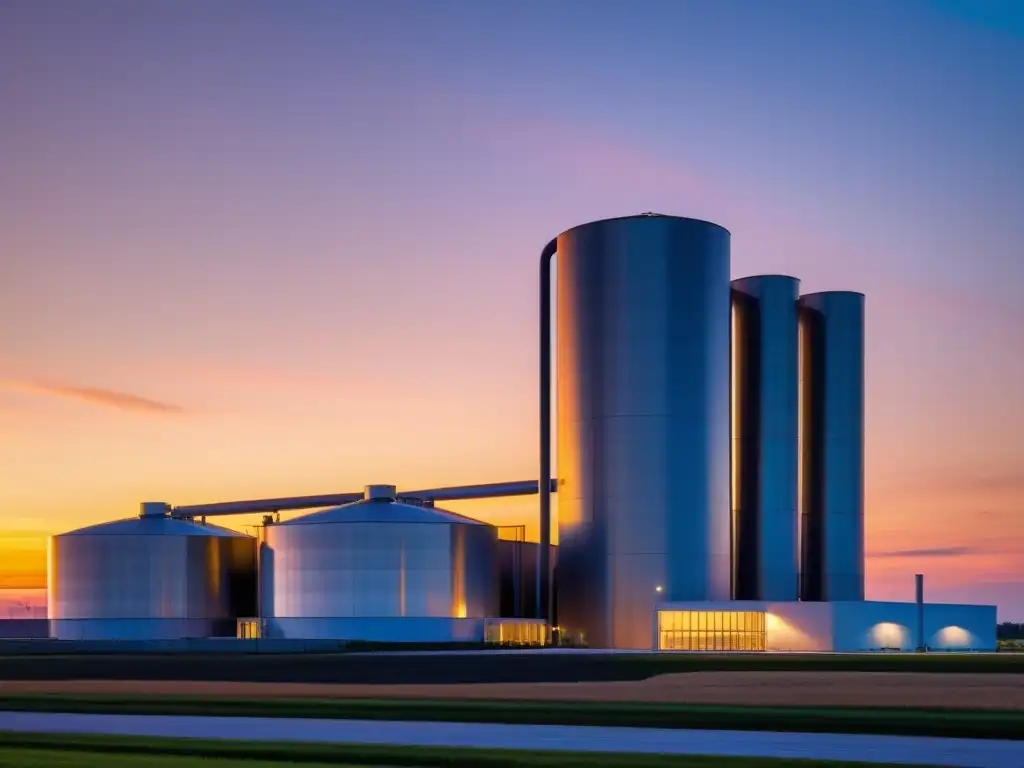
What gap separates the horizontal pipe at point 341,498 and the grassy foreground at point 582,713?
74.7 m

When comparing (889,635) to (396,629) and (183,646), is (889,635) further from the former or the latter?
(183,646)

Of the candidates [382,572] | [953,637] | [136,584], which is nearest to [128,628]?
[136,584]

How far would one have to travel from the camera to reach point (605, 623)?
10400 centimetres

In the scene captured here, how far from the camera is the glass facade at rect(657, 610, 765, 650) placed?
98.8m

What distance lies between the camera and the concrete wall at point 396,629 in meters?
104

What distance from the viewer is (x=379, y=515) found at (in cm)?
10994

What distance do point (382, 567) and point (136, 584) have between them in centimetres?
2341

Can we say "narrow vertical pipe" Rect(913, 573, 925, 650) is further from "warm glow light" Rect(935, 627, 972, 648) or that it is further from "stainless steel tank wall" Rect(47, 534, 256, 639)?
"stainless steel tank wall" Rect(47, 534, 256, 639)

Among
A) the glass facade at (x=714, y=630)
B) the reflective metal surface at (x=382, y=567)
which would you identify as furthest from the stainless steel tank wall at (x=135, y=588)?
the glass facade at (x=714, y=630)

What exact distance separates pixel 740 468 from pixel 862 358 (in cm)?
1651

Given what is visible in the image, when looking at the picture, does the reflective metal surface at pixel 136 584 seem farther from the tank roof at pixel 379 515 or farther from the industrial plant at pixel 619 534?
the tank roof at pixel 379 515

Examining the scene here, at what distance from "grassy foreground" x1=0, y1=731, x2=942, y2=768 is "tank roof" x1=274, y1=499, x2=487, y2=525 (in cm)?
8150

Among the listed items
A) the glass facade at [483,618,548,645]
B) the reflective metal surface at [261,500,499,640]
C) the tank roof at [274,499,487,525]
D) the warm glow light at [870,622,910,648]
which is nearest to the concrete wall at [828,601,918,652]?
the warm glow light at [870,622,910,648]

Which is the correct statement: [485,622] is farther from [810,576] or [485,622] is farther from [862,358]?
[862,358]
